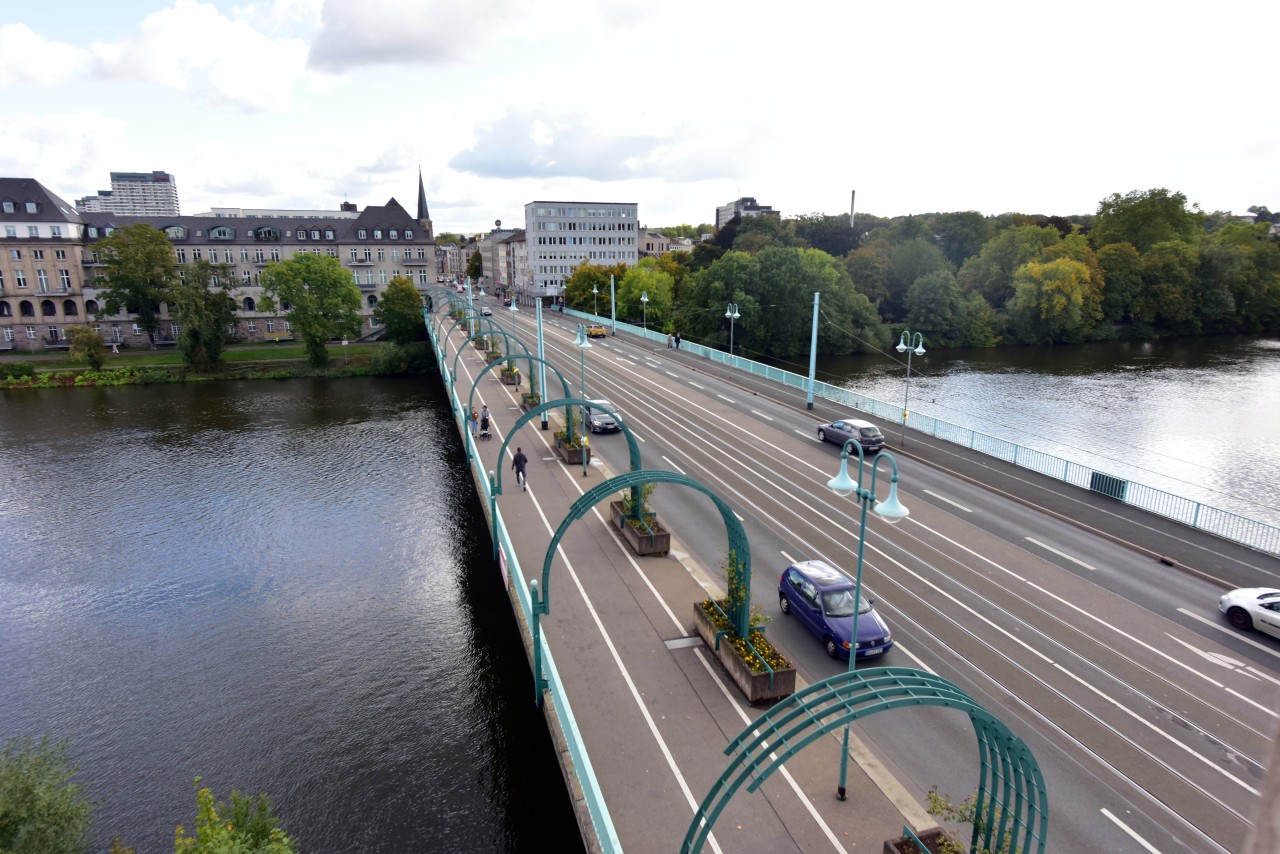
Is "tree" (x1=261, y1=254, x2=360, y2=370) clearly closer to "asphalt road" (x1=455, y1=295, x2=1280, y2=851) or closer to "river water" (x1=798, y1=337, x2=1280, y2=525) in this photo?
"asphalt road" (x1=455, y1=295, x2=1280, y2=851)

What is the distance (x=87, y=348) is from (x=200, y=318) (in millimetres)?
10620

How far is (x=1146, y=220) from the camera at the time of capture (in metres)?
99.1

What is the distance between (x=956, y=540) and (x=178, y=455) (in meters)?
41.9

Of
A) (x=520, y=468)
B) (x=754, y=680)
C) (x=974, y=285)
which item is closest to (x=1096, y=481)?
(x=754, y=680)

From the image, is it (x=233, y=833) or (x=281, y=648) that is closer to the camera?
(x=233, y=833)

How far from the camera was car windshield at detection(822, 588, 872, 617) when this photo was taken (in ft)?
53.7

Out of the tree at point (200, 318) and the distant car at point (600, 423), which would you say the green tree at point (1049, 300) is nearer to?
the distant car at point (600, 423)

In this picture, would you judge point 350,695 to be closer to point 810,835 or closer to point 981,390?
point 810,835

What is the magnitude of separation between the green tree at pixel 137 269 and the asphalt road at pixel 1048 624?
200 feet

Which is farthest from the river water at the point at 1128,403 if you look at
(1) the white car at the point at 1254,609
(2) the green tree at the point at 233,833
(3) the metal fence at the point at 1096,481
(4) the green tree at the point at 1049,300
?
(2) the green tree at the point at 233,833

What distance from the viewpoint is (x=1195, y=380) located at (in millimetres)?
63125

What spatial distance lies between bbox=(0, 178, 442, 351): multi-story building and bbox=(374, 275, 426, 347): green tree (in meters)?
14.4

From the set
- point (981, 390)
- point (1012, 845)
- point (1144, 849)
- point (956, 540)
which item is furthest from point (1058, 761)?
point (981, 390)

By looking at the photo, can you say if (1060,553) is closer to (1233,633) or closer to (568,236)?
(1233,633)
